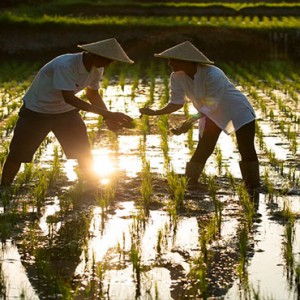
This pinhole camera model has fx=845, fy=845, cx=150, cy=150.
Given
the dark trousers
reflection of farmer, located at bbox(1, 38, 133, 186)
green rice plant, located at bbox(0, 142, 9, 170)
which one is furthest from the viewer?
green rice plant, located at bbox(0, 142, 9, 170)

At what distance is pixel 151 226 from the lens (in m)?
4.91

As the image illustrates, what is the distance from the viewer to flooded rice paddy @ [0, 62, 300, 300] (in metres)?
3.84

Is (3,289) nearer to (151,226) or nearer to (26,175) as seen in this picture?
(151,226)

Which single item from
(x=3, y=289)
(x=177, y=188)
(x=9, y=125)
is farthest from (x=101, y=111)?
(x=9, y=125)

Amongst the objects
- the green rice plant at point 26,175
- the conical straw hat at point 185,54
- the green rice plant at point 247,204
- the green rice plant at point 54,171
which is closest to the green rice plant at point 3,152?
the green rice plant at point 26,175

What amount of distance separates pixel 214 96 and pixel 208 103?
0.08 m

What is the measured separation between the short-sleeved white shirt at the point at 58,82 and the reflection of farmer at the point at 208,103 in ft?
1.48

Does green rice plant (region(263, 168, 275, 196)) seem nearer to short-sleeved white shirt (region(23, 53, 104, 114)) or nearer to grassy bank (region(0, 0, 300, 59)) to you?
short-sleeved white shirt (region(23, 53, 104, 114))

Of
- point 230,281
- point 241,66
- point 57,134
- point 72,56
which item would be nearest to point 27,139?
point 57,134

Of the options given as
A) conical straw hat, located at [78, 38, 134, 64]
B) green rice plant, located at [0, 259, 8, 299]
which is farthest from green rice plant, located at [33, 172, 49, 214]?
green rice plant, located at [0, 259, 8, 299]

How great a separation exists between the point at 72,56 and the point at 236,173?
5.66 feet

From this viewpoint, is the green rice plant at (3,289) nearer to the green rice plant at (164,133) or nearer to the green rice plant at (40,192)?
the green rice plant at (40,192)

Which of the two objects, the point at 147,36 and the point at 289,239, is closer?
the point at 289,239

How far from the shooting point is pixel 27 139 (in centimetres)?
575
